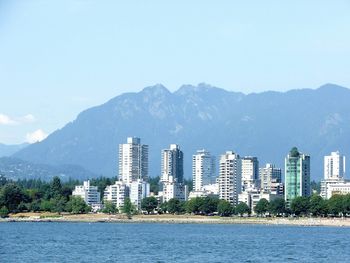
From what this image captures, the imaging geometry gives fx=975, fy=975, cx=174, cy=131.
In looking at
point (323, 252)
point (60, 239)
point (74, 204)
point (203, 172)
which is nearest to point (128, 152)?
point (203, 172)

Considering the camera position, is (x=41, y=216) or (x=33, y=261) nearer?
(x=33, y=261)

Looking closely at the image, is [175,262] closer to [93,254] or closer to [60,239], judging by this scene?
[93,254]

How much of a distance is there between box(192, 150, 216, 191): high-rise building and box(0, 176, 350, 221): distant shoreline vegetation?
5449 cm

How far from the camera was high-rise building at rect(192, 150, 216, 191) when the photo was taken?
6895 inches

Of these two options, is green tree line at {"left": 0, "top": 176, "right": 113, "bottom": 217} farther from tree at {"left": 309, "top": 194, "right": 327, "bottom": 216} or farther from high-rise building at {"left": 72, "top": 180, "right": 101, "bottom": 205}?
tree at {"left": 309, "top": 194, "right": 327, "bottom": 216}

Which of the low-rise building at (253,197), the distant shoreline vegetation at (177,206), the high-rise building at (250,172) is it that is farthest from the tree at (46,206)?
the high-rise building at (250,172)

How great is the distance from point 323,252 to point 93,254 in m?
11.5

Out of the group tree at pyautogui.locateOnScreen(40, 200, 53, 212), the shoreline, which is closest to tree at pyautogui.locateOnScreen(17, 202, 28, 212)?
the shoreline

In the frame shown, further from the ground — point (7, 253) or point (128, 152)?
point (128, 152)

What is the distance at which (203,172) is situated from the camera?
178 m

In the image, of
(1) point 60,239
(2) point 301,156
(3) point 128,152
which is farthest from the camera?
(3) point 128,152

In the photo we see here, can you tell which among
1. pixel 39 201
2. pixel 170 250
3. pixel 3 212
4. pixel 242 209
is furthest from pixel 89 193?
pixel 170 250

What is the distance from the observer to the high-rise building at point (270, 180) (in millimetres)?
137600

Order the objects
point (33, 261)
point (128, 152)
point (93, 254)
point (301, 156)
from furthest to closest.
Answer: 1. point (128, 152)
2. point (301, 156)
3. point (93, 254)
4. point (33, 261)
